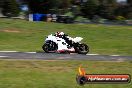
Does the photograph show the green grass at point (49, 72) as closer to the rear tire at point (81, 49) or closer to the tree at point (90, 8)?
the rear tire at point (81, 49)

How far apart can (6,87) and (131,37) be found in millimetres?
29490

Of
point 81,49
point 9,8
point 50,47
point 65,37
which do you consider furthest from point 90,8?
point 50,47

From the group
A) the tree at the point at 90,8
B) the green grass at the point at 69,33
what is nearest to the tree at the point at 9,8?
the tree at the point at 90,8

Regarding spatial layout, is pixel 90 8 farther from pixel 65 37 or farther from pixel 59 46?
pixel 59 46

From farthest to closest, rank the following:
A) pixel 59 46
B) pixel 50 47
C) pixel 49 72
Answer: pixel 50 47 → pixel 59 46 → pixel 49 72

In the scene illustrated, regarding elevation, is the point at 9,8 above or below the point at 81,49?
below

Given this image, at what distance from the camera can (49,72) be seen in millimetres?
18297

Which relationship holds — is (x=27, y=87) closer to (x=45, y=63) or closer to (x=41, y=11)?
(x=45, y=63)

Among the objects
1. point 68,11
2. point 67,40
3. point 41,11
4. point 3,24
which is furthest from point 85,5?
point 67,40

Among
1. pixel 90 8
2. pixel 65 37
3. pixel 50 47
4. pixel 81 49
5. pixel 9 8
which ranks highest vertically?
pixel 65 37

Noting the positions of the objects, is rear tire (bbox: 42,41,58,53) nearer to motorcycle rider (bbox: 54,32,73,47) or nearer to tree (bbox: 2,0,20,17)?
motorcycle rider (bbox: 54,32,73,47)

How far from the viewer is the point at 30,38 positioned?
125 ft

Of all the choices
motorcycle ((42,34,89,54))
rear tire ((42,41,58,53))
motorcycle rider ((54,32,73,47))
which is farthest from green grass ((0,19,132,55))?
rear tire ((42,41,58,53))

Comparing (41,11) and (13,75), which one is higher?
(13,75)
